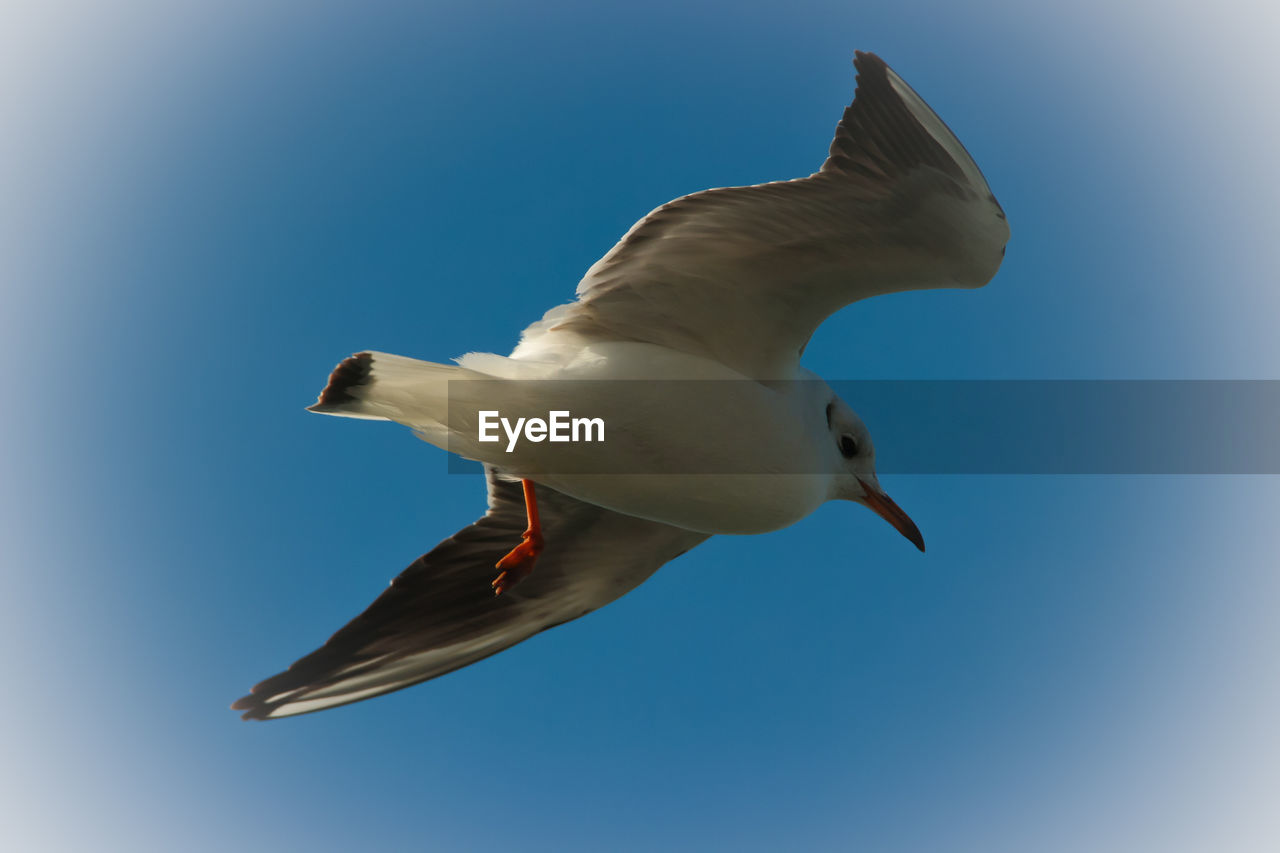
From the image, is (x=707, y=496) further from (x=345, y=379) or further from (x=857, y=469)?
(x=345, y=379)

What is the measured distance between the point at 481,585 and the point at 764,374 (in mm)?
1395

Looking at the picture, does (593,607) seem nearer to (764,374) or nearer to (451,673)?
(451,673)

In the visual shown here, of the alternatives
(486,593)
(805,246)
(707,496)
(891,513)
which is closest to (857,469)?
(891,513)

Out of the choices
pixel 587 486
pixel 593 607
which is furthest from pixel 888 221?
pixel 593 607

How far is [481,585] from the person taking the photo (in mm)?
4254

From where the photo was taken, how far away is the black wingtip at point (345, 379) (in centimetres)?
318

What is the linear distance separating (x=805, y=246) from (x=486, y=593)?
1.81 meters

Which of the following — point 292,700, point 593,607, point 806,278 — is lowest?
point 292,700

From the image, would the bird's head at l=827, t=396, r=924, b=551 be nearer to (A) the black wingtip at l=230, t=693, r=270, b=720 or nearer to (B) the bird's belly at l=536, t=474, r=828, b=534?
(B) the bird's belly at l=536, t=474, r=828, b=534

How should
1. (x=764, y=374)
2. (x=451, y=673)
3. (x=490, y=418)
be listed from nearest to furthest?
(x=490, y=418), (x=764, y=374), (x=451, y=673)

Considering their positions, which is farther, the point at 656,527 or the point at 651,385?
the point at 656,527

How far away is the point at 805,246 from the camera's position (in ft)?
11.3
